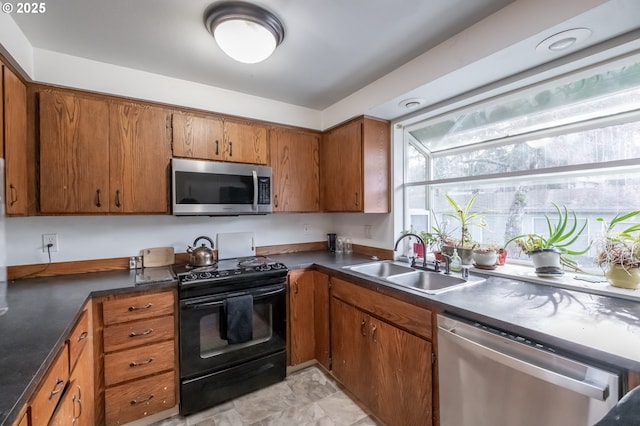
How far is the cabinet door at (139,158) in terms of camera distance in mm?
1931

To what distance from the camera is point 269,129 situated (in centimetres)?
255

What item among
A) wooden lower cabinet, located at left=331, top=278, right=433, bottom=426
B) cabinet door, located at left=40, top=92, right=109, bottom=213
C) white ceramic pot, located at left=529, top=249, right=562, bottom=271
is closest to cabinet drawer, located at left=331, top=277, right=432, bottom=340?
wooden lower cabinet, located at left=331, top=278, right=433, bottom=426

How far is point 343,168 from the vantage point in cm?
256

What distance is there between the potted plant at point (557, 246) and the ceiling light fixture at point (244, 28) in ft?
6.51

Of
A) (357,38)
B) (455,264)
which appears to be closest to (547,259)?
(455,264)

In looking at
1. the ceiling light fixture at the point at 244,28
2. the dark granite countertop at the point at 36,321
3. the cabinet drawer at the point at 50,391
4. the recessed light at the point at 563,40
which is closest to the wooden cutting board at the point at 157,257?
the dark granite countertop at the point at 36,321

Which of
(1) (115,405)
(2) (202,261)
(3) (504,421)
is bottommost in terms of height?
(1) (115,405)

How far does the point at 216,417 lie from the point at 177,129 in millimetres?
2070

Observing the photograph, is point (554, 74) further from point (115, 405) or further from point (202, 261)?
point (115, 405)

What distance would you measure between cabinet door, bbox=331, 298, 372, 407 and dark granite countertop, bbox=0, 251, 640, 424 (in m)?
0.30

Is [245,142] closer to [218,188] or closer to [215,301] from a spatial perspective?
[218,188]

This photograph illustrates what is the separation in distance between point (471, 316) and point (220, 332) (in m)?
1.62

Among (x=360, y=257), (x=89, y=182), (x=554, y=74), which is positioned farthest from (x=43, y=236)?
(x=554, y=74)

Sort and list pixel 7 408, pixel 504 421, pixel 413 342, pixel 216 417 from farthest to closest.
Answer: pixel 216 417 → pixel 413 342 → pixel 504 421 → pixel 7 408
